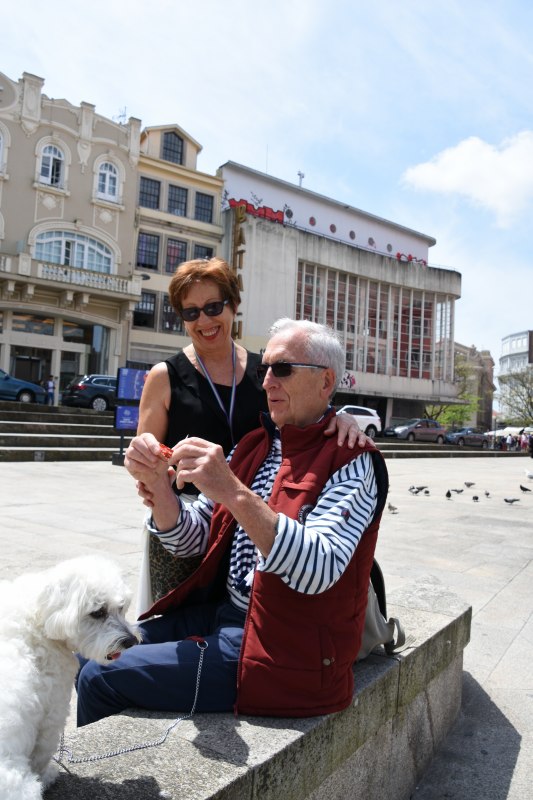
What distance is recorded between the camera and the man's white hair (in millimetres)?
2164

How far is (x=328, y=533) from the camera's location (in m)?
1.77

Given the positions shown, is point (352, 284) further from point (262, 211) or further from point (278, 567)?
point (278, 567)

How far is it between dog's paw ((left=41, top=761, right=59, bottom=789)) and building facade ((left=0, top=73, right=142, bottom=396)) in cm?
3151

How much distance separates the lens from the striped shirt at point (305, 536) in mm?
1669

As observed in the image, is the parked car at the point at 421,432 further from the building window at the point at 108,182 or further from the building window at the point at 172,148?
the building window at the point at 172,148

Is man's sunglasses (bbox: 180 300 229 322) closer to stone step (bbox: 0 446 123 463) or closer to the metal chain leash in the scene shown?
the metal chain leash

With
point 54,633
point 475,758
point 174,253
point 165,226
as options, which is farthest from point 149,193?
point 54,633

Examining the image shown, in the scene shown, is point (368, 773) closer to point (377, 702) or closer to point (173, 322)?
point (377, 702)

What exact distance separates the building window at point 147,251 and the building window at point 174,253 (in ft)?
2.54

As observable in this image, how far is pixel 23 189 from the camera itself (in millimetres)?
31922

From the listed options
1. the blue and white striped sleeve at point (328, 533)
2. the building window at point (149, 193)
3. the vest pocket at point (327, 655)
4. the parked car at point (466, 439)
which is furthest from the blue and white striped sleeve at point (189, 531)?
the parked car at point (466, 439)

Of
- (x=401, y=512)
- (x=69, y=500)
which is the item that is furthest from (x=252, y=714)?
(x=401, y=512)

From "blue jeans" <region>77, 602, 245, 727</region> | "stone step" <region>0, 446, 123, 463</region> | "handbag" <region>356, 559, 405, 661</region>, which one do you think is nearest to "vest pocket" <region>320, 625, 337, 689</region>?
"blue jeans" <region>77, 602, 245, 727</region>

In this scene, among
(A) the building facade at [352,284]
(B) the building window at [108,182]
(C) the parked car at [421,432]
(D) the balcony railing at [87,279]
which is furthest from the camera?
(A) the building facade at [352,284]
